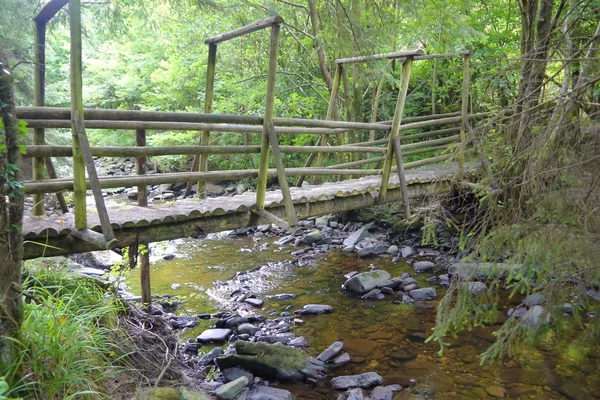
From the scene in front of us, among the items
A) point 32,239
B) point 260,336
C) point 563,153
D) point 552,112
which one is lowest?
point 260,336

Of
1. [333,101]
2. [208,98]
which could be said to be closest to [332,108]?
[333,101]

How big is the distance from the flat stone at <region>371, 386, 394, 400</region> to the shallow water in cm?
11

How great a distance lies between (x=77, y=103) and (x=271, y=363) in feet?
9.88

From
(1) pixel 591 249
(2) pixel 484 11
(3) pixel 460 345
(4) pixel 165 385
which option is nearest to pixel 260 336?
(4) pixel 165 385

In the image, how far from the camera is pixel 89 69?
16.2m

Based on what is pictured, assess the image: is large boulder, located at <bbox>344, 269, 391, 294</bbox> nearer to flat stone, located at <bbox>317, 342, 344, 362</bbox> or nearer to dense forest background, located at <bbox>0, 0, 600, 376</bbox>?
dense forest background, located at <bbox>0, 0, 600, 376</bbox>

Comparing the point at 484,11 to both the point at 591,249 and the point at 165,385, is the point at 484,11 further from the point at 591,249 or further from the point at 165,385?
the point at 165,385

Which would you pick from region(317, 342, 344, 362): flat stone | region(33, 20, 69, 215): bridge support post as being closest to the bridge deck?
region(33, 20, 69, 215): bridge support post

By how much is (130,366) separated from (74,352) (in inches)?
31.8

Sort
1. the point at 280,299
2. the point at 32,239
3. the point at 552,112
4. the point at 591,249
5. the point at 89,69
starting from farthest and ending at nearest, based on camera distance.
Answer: the point at 89,69 < the point at 280,299 < the point at 32,239 < the point at 552,112 < the point at 591,249

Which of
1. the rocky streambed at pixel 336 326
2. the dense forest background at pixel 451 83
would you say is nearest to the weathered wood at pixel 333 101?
the dense forest background at pixel 451 83

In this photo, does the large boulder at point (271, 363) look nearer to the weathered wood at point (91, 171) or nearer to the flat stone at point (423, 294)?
the weathered wood at point (91, 171)

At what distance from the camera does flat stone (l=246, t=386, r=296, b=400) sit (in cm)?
423

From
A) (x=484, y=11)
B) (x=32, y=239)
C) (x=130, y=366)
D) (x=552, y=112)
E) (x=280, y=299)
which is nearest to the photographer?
(x=552, y=112)
